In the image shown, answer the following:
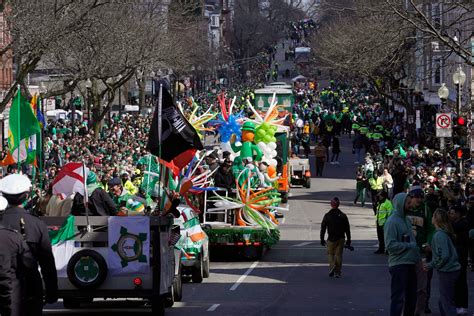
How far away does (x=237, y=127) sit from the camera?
33.0 m

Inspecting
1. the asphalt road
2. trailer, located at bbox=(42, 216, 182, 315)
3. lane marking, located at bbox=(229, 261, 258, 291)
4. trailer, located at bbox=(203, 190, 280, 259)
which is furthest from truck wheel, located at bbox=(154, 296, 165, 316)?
trailer, located at bbox=(203, 190, 280, 259)

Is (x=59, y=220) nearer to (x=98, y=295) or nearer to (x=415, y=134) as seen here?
(x=98, y=295)

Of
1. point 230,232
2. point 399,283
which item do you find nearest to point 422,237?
point 399,283

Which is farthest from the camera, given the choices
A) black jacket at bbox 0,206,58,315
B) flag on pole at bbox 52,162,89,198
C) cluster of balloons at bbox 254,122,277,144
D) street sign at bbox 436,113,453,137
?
street sign at bbox 436,113,453,137

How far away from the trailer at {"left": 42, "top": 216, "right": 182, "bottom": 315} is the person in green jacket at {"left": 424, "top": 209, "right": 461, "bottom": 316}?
344 centimetres

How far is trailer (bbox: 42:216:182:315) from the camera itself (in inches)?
654

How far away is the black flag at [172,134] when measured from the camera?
61.6ft

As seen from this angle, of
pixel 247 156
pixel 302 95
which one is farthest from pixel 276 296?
pixel 302 95

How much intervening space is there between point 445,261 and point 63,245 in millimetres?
4676

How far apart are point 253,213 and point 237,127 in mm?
6604

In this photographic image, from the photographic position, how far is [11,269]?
35.5 ft

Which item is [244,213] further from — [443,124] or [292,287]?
[443,124]

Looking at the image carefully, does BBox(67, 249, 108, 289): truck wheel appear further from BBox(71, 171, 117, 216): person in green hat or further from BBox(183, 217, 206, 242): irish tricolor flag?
BBox(183, 217, 206, 242): irish tricolor flag

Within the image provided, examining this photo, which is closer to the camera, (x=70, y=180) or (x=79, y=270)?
(x=79, y=270)
